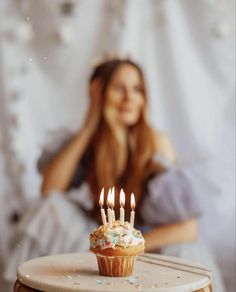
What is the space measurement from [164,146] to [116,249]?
4.09 feet

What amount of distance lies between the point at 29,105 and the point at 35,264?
4.44 ft

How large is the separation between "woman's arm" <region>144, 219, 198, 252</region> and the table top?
78 centimetres

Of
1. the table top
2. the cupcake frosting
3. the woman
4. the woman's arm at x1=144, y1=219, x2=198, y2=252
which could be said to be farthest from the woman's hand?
the cupcake frosting

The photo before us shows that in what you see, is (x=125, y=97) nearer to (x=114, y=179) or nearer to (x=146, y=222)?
(x=114, y=179)

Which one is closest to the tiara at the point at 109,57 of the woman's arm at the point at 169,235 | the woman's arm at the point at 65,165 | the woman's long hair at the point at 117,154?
the woman's long hair at the point at 117,154

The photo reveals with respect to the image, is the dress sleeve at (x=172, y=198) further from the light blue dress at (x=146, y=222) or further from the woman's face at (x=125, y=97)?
the woman's face at (x=125, y=97)

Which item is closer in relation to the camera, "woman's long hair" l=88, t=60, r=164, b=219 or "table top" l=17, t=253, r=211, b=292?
"table top" l=17, t=253, r=211, b=292

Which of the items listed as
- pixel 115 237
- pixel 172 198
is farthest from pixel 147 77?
pixel 115 237

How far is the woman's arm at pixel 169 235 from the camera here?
2.96 metres

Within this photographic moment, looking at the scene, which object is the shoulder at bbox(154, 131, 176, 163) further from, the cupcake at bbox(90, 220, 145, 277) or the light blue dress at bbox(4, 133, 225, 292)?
the cupcake at bbox(90, 220, 145, 277)

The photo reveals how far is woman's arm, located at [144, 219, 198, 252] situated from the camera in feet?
9.72

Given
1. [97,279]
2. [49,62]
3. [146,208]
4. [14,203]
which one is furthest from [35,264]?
[49,62]

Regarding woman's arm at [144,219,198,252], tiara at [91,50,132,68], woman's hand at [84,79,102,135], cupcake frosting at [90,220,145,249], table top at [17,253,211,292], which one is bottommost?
woman's arm at [144,219,198,252]

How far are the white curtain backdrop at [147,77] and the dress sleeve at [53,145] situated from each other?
33mm
